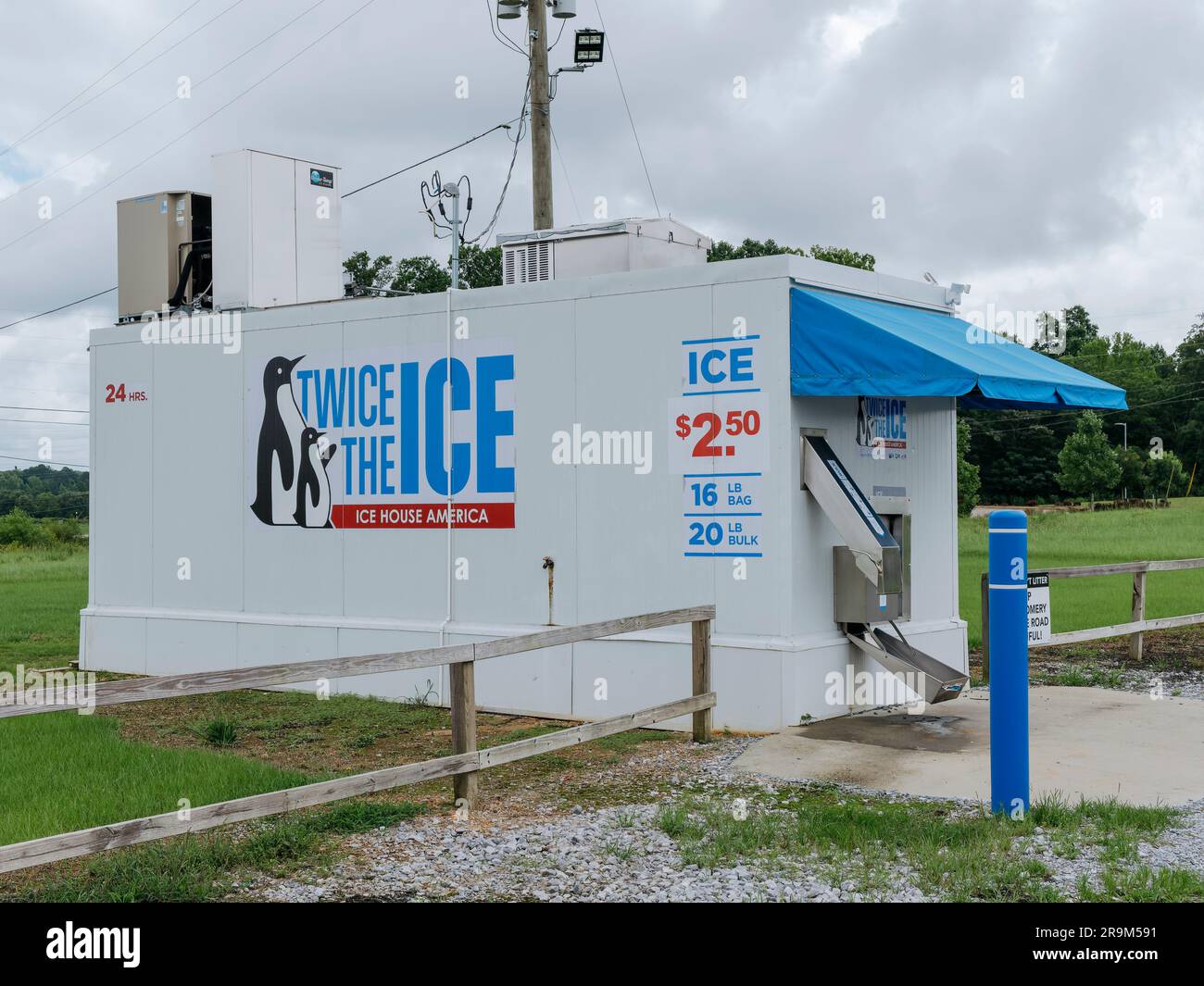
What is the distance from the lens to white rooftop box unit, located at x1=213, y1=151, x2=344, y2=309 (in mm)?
14320

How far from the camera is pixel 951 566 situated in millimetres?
12523

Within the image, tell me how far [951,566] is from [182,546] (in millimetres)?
8174

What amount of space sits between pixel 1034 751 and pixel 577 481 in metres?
4.51

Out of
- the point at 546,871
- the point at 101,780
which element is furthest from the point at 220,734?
the point at 546,871

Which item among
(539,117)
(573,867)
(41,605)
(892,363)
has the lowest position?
(573,867)

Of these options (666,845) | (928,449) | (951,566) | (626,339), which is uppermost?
(626,339)

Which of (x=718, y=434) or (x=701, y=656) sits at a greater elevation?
(x=718, y=434)

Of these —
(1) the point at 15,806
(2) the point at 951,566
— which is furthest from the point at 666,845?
A: (2) the point at 951,566

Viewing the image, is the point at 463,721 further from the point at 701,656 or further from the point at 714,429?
the point at 714,429

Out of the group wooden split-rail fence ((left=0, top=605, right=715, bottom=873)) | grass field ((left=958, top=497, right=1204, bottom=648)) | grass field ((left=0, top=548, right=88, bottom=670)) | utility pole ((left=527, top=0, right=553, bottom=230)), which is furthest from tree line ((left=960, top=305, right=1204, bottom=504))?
wooden split-rail fence ((left=0, top=605, right=715, bottom=873))

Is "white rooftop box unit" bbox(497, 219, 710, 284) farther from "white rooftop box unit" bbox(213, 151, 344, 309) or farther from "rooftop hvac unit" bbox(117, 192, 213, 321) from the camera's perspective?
"rooftop hvac unit" bbox(117, 192, 213, 321)

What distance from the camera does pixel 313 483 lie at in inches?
527

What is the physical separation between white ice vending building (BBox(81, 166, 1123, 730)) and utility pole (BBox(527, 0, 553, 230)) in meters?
5.79
